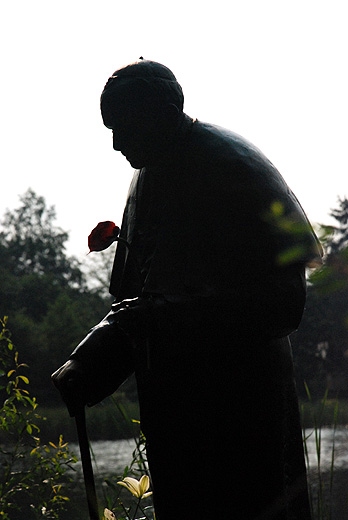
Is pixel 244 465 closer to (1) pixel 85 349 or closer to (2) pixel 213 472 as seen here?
(2) pixel 213 472

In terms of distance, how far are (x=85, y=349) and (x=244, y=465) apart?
518mm

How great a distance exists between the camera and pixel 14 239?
5672 centimetres

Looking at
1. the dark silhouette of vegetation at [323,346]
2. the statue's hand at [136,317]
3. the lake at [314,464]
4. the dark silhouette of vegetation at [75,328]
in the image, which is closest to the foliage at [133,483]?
the statue's hand at [136,317]

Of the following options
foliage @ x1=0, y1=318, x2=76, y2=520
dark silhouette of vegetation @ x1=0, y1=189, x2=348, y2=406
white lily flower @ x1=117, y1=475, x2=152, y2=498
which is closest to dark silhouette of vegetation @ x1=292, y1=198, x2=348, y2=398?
dark silhouette of vegetation @ x1=0, y1=189, x2=348, y2=406

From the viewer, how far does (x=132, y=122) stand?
7.37ft

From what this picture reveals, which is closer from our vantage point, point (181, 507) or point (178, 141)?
point (181, 507)

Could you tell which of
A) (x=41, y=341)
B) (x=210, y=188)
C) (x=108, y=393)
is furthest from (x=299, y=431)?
(x=41, y=341)

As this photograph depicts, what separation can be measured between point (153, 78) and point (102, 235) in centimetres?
47

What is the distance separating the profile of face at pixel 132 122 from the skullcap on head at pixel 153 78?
4 cm

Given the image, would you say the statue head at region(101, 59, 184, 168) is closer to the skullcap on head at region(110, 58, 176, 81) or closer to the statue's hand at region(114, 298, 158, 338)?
the skullcap on head at region(110, 58, 176, 81)

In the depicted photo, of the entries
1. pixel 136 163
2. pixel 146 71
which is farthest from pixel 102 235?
pixel 146 71

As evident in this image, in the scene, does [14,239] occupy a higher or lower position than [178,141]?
higher

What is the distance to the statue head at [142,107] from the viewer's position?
7.36 ft

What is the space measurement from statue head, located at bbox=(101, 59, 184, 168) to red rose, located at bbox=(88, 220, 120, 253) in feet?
0.75
